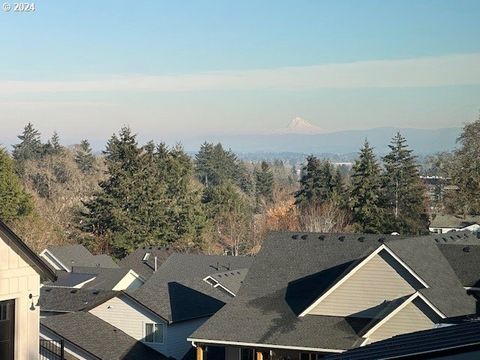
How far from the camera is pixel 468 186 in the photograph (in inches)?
2559

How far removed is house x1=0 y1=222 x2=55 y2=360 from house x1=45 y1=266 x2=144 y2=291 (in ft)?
105

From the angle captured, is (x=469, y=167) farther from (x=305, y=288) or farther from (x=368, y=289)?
(x=368, y=289)

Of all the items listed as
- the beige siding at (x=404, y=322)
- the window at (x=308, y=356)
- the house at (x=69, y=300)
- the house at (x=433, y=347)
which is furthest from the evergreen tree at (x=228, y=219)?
the house at (x=433, y=347)

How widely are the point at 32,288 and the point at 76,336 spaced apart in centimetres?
1754

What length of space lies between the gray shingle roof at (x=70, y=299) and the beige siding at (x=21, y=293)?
20720mm

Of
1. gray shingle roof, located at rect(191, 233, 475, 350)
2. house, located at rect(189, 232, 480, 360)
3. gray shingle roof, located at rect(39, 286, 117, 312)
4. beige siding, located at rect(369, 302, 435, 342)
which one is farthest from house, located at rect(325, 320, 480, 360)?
gray shingle roof, located at rect(39, 286, 117, 312)

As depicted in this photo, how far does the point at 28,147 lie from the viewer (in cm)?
12394

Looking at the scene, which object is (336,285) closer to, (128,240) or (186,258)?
(186,258)

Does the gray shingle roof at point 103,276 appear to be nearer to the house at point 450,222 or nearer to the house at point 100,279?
the house at point 100,279

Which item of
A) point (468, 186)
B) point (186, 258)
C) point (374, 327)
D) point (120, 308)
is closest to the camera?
point (374, 327)

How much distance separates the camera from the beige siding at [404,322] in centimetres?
2411

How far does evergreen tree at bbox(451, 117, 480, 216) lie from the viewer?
64.1 m

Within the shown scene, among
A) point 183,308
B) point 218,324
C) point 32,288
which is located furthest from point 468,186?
point 32,288

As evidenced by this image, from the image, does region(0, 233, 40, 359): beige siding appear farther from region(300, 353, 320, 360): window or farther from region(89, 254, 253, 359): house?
region(89, 254, 253, 359): house
